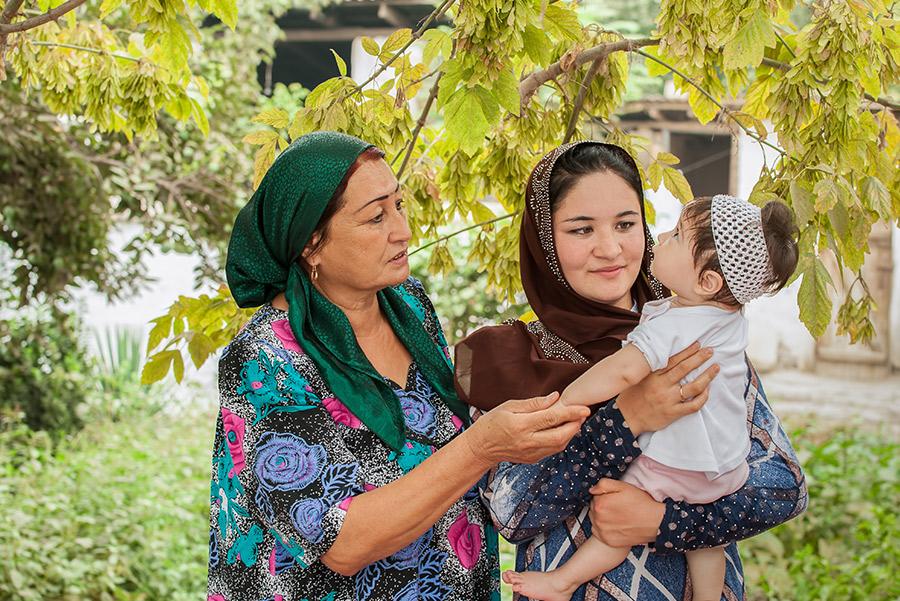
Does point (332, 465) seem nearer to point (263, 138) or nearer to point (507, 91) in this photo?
point (507, 91)

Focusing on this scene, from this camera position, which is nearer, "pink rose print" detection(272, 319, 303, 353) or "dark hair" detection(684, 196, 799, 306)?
"dark hair" detection(684, 196, 799, 306)

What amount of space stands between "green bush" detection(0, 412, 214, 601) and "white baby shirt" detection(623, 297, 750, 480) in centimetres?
406

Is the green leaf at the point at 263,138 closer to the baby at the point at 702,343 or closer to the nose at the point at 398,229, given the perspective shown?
the nose at the point at 398,229

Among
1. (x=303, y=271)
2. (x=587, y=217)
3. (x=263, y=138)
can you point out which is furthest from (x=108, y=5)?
(x=587, y=217)

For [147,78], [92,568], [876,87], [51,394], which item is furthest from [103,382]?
[876,87]

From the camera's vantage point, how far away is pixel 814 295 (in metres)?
2.03

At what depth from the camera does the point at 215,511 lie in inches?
80.8

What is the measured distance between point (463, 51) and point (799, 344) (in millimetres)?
7668

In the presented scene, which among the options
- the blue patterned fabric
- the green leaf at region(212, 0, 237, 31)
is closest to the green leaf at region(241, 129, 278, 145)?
the green leaf at region(212, 0, 237, 31)

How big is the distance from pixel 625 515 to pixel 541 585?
231 mm

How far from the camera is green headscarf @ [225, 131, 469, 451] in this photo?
1.95m

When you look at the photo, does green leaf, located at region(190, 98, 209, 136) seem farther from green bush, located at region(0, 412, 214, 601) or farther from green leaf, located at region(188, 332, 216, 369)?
green bush, located at region(0, 412, 214, 601)

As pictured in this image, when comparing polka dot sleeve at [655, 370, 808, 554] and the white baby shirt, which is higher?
the white baby shirt

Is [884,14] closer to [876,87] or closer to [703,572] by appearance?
[876,87]
